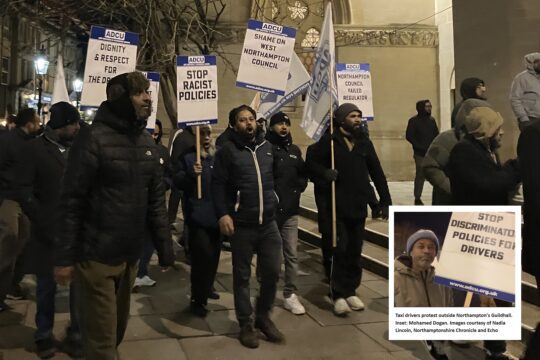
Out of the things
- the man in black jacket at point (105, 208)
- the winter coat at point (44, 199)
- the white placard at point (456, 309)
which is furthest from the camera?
the winter coat at point (44, 199)

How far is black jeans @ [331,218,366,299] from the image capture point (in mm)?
5758

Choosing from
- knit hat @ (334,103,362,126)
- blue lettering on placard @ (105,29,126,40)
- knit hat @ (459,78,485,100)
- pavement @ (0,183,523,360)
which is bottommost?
pavement @ (0,183,523,360)

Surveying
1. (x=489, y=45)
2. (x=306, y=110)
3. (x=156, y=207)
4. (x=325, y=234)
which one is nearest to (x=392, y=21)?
(x=489, y=45)

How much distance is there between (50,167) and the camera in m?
4.85

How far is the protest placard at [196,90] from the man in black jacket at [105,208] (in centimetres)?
307

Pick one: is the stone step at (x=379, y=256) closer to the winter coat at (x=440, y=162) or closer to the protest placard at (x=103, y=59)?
the winter coat at (x=440, y=162)

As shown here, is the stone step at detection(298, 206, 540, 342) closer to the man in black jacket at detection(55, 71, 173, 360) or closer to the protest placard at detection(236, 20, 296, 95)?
the protest placard at detection(236, 20, 296, 95)

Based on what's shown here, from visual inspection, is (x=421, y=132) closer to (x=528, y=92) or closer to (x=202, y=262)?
(x=528, y=92)

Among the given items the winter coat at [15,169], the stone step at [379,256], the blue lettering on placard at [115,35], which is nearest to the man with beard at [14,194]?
the winter coat at [15,169]

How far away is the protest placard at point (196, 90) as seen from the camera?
6.65 m

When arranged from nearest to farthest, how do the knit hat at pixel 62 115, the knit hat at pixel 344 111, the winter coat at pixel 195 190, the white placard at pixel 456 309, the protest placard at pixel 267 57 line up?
the white placard at pixel 456 309
the knit hat at pixel 62 115
the knit hat at pixel 344 111
the winter coat at pixel 195 190
the protest placard at pixel 267 57

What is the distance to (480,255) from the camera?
329cm

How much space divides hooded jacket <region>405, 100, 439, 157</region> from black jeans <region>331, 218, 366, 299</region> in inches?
211

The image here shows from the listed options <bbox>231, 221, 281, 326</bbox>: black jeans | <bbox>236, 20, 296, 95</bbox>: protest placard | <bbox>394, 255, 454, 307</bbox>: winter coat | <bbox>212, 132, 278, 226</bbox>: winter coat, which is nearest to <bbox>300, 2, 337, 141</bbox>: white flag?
<bbox>236, 20, 296, 95</bbox>: protest placard
